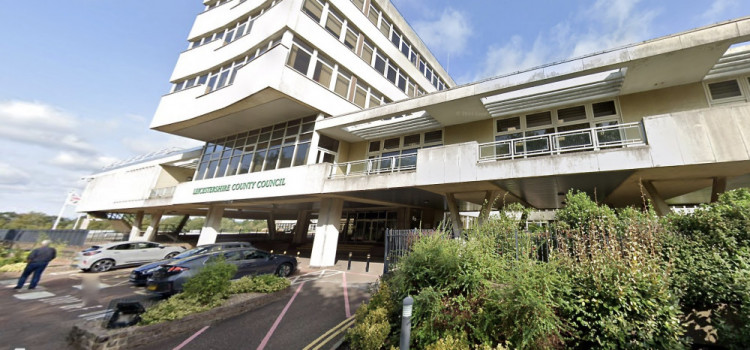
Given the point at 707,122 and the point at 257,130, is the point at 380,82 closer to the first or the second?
the point at 257,130

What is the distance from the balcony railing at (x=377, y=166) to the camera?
12.4 meters

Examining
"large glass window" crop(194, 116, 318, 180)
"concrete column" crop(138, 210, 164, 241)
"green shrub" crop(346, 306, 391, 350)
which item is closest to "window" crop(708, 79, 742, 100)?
"green shrub" crop(346, 306, 391, 350)

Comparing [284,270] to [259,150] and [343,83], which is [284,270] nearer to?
[259,150]

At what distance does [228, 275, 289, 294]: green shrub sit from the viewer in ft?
26.9

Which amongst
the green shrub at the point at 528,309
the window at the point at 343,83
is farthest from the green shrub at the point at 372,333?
the window at the point at 343,83

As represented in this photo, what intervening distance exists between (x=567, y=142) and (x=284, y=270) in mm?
13245

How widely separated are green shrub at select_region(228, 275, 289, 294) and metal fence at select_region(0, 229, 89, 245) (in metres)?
27.8

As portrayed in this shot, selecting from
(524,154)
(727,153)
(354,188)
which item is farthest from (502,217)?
(354,188)

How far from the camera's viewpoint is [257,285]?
8594mm

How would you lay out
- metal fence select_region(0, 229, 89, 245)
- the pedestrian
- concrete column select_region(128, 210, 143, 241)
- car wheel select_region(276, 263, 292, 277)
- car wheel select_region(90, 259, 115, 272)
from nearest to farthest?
the pedestrian < car wheel select_region(276, 263, 292, 277) < car wheel select_region(90, 259, 115, 272) < metal fence select_region(0, 229, 89, 245) < concrete column select_region(128, 210, 143, 241)

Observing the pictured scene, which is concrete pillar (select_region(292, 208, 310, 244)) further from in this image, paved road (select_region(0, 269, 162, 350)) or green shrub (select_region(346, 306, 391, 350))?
green shrub (select_region(346, 306, 391, 350))

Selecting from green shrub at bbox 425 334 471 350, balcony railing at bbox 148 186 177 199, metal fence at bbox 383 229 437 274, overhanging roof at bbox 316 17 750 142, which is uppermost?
overhanging roof at bbox 316 17 750 142

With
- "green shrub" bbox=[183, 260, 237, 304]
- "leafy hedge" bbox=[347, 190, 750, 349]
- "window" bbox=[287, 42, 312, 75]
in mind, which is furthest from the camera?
"window" bbox=[287, 42, 312, 75]

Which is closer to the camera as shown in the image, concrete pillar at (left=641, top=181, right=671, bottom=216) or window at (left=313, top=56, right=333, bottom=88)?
concrete pillar at (left=641, top=181, right=671, bottom=216)
